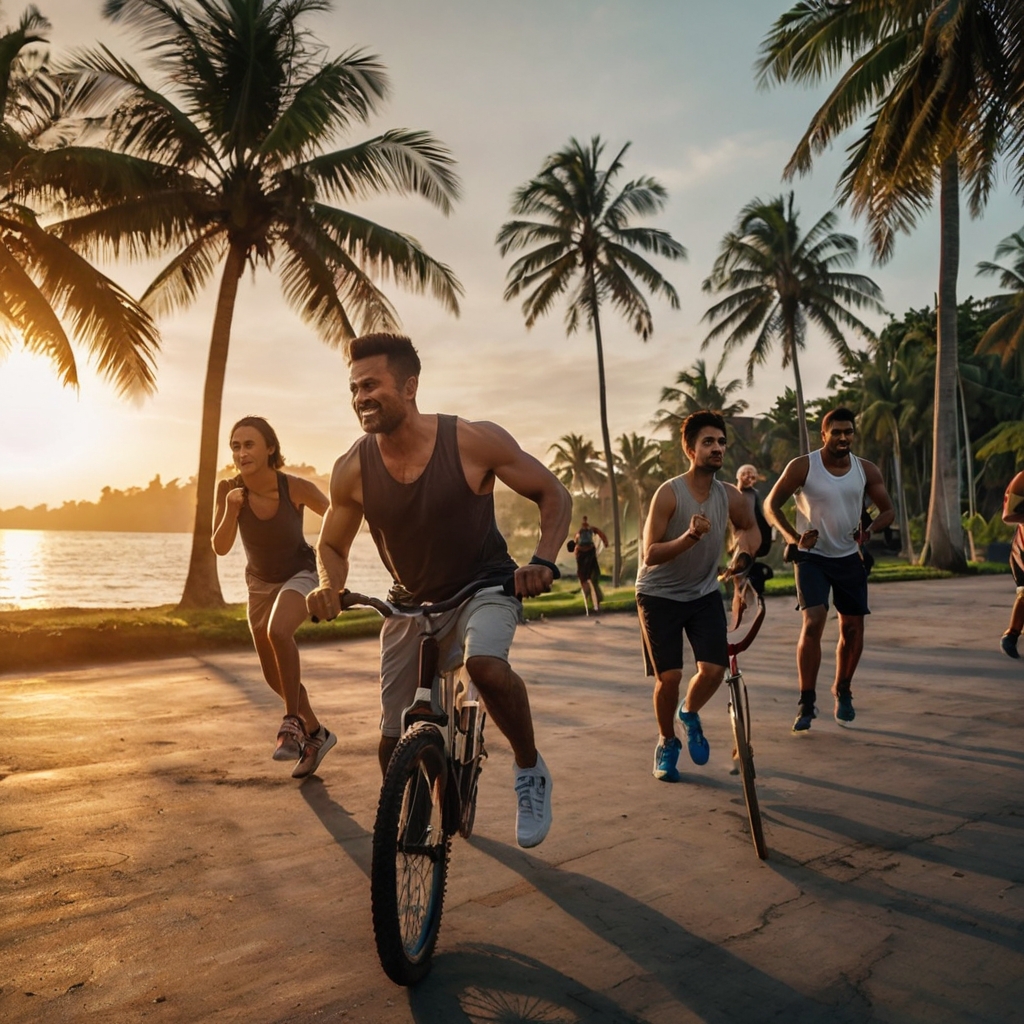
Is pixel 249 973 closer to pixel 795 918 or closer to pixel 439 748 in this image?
pixel 439 748

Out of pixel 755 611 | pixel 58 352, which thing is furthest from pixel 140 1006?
pixel 58 352

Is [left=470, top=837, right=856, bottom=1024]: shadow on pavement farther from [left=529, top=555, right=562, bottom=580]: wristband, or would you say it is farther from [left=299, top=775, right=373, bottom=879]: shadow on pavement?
[left=529, top=555, right=562, bottom=580]: wristband

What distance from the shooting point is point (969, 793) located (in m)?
4.86

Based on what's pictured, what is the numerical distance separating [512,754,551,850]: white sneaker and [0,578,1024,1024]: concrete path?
27 cm

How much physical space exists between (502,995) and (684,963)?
59cm

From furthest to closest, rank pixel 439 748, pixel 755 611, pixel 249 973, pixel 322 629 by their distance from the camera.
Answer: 1. pixel 322 629
2. pixel 755 611
3. pixel 439 748
4. pixel 249 973

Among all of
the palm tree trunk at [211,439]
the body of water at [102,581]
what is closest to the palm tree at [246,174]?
the palm tree trunk at [211,439]

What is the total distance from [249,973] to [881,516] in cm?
538

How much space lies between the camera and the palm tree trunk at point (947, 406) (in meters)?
24.0

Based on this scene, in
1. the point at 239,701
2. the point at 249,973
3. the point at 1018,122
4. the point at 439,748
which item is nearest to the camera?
the point at 249,973

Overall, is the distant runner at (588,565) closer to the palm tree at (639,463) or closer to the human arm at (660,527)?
the human arm at (660,527)

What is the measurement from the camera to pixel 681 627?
17.3ft

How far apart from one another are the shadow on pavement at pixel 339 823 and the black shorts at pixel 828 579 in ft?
11.2

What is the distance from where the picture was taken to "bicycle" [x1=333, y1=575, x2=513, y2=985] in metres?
2.69
